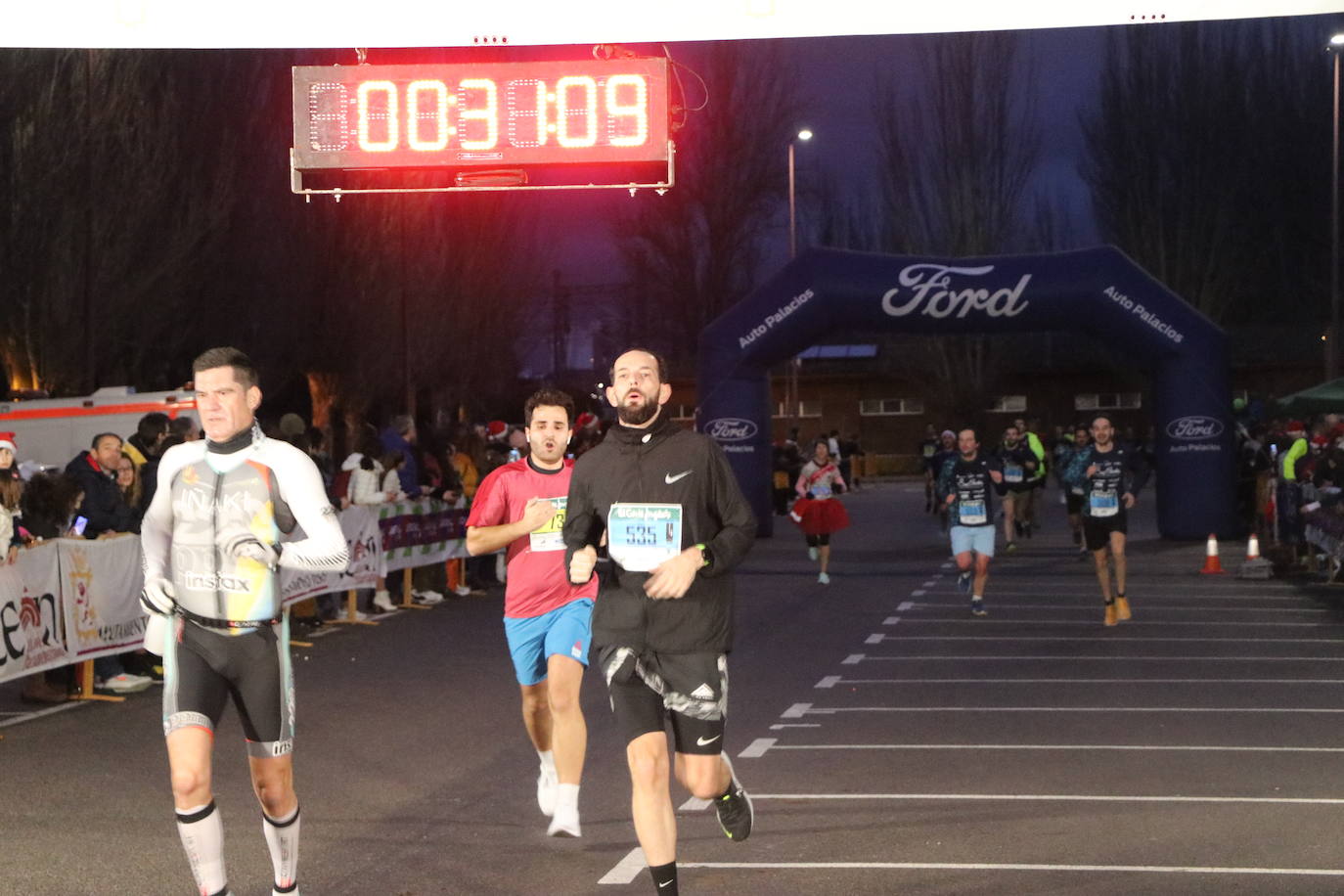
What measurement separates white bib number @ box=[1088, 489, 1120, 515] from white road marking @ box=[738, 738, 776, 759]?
7941 millimetres

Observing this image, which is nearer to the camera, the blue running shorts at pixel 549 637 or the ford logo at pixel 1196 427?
the blue running shorts at pixel 549 637

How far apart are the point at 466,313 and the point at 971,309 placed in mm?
23124

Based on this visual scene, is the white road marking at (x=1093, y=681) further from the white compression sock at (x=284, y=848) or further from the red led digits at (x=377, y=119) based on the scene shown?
the white compression sock at (x=284, y=848)

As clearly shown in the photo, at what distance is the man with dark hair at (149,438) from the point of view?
15.4 metres

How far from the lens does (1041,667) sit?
1457 centimetres

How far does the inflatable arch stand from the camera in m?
28.7

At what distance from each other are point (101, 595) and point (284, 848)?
740cm

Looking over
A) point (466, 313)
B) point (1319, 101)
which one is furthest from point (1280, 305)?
point (466, 313)

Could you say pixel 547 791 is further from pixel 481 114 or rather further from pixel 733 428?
pixel 733 428

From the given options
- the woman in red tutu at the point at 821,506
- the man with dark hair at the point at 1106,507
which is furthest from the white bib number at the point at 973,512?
the woman in red tutu at the point at 821,506

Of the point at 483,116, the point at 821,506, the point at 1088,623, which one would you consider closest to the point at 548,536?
the point at 483,116

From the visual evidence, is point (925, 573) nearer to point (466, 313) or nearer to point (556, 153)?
point (556, 153)

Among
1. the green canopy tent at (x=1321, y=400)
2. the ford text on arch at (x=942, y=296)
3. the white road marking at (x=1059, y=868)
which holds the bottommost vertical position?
the white road marking at (x=1059, y=868)

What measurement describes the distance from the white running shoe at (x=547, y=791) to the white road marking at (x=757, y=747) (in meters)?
2.04
